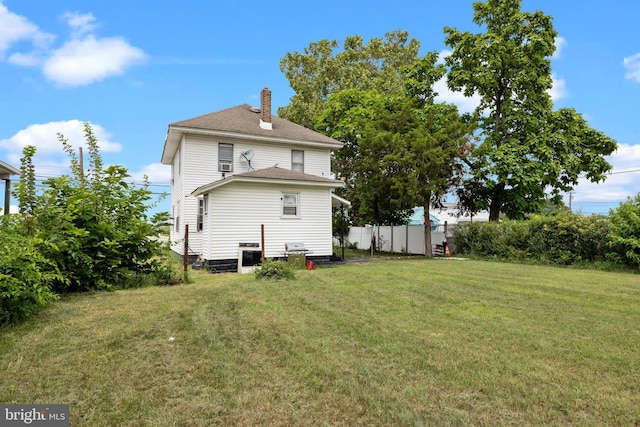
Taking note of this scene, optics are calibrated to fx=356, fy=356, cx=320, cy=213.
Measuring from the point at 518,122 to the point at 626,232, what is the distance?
913 centimetres

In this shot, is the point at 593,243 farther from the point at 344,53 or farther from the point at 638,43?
the point at 344,53

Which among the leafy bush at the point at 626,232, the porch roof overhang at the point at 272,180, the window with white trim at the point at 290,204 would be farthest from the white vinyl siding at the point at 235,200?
the leafy bush at the point at 626,232

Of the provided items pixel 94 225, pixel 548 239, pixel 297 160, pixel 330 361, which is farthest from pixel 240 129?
pixel 330 361

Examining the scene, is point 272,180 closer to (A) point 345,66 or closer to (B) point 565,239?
(B) point 565,239

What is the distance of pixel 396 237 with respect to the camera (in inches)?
835

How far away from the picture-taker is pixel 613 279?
935cm

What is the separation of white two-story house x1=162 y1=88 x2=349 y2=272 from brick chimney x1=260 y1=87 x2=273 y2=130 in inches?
1.8

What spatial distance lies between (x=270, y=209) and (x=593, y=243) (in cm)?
1146

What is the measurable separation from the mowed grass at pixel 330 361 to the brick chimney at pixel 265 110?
11481 millimetres

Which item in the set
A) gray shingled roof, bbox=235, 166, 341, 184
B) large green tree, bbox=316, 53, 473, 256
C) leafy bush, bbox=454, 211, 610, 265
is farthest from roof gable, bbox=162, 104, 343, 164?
leafy bush, bbox=454, 211, 610, 265

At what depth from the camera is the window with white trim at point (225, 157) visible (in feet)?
49.8

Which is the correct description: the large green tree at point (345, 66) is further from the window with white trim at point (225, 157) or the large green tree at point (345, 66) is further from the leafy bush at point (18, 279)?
the leafy bush at point (18, 279)

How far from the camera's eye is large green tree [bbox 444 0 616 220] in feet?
57.6

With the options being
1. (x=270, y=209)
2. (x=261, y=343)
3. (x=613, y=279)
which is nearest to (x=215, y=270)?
(x=270, y=209)
